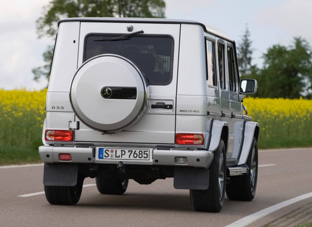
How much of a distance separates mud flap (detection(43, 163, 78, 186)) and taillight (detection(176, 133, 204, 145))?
3.96 feet

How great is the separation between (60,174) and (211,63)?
2.20 meters

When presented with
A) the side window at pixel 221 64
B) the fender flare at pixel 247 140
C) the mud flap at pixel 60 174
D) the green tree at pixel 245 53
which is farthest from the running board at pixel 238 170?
the green tree at pixel 245 53

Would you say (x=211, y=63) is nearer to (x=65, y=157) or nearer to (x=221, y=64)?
(x=221, y=64)

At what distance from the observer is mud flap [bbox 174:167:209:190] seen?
9953 mm

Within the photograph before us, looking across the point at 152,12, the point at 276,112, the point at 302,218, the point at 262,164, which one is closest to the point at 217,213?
the point at 302,218

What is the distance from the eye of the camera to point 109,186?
41.2 feet

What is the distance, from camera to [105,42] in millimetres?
10281

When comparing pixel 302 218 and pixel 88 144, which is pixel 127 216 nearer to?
pixel 88 144

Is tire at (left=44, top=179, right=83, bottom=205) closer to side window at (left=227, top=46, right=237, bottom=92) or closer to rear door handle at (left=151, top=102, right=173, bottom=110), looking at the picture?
rear door handle at (left=151, top=102, right=173, bottom=110)

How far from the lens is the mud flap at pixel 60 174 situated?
10133mm

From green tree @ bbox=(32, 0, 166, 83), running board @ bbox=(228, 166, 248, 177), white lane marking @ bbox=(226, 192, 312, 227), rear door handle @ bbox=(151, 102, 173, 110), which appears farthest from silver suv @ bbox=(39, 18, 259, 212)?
green tree @ bbox=(32, 0, 166, 83)

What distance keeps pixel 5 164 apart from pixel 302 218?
855 centimetres

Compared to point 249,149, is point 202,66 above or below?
above

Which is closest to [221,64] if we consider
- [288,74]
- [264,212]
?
[264,212]
